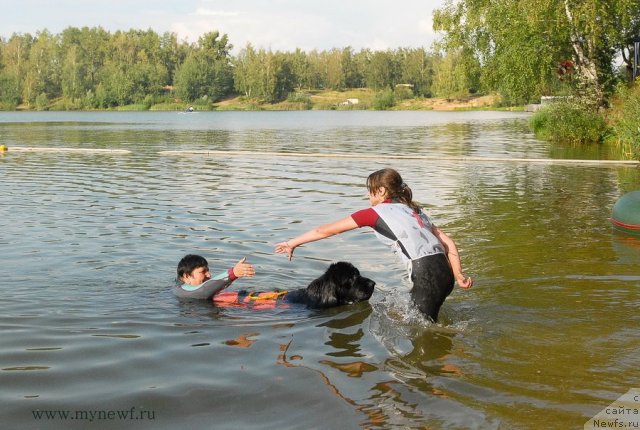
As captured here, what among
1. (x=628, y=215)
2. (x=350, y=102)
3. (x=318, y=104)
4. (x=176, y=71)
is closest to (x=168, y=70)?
(x=176, y=71)

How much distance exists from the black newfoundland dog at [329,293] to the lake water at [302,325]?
15cm

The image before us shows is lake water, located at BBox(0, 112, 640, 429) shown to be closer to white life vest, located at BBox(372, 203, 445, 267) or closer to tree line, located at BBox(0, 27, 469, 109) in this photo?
white life vest, located at BBox(372, 203, 445, 267)

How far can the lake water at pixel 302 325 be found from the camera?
5.29m

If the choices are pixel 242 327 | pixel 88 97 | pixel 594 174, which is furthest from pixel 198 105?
pixel 242 327

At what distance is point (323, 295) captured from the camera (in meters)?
7.84

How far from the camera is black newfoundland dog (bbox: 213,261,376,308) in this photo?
775cm

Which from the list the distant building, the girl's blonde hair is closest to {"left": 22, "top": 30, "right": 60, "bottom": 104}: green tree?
the distant building

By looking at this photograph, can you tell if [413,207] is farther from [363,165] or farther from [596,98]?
[596,98]

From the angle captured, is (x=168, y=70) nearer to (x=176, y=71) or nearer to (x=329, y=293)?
(x=176, y=71)

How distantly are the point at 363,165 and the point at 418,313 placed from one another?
17981 millimetres

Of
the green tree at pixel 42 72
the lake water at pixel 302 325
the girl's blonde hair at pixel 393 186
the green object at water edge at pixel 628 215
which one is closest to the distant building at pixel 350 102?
the green tree at pixel 42 72

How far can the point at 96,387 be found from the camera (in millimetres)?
5688

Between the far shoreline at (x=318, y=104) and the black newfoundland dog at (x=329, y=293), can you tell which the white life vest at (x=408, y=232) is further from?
the far shoreline at (x=318, y=104)

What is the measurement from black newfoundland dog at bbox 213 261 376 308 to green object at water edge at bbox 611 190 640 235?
5997 mm
